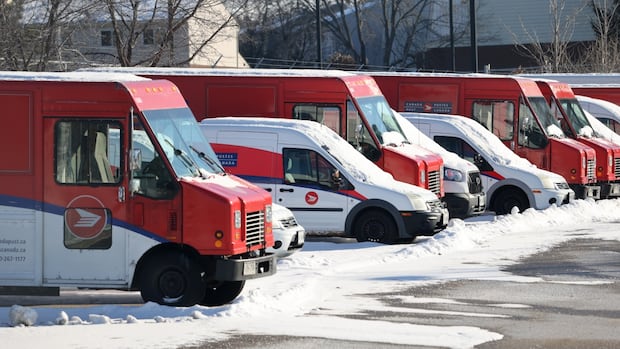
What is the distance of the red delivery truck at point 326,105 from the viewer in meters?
21.8

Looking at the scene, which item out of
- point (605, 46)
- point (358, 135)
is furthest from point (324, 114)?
point (605, 46)

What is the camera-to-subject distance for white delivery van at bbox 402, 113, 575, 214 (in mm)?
24469

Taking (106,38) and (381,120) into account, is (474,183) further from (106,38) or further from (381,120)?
(106,38)

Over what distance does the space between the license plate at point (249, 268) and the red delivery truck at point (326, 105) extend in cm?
825

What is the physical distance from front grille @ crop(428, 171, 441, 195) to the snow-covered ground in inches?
68.0

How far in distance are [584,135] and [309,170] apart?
10.4 meters

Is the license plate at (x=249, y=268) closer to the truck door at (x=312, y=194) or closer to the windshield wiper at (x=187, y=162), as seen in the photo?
the windshield wiper at (x=187, y=162)

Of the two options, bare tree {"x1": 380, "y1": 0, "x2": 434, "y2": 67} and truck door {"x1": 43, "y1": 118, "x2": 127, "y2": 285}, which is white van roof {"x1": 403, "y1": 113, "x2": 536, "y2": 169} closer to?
truck door {"x1": 43, "y1": 118, "x2": 127, "y2": 285}

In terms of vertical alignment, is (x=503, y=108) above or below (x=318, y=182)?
above

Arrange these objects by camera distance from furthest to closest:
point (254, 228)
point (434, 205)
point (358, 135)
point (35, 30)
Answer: point (35, 30) < point (358, 135) < point (434, 205) < point (254, 228)

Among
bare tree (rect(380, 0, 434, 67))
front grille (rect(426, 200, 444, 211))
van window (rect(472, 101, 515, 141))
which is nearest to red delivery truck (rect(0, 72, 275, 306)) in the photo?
front grille (rect(426, 200, 444, 211))

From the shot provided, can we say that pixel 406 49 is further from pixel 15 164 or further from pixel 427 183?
pixel 15 164

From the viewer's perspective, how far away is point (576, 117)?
92.9ft

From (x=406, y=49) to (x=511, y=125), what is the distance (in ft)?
169
